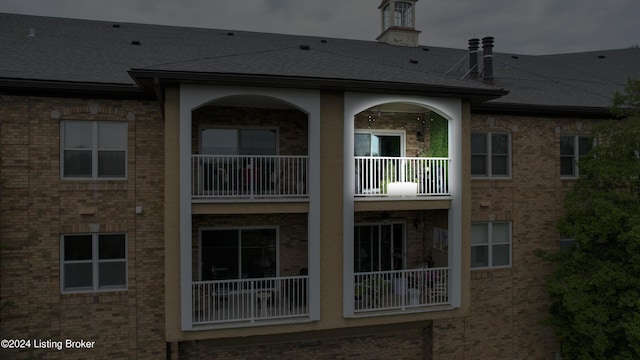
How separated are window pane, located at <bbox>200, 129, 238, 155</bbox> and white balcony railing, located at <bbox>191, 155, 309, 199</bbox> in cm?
36

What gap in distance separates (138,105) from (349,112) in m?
4.99

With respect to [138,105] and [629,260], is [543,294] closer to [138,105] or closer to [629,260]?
[629,260]

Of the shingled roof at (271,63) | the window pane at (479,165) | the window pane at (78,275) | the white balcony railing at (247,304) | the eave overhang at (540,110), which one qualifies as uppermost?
the shingled roof at (271,63)

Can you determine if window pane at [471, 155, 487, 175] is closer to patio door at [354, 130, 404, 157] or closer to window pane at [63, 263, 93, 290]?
patio door at [354, 130, 404, 157]

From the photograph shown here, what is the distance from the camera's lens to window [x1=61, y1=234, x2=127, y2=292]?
9.53 meters

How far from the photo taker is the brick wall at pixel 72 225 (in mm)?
9133

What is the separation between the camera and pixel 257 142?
10.7 m

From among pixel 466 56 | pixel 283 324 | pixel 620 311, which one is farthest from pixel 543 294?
pixel 466 56

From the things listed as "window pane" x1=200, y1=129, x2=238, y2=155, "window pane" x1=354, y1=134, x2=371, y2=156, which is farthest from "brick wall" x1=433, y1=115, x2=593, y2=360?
"window pane" x1=200, y1=129, x2=238, y2=155

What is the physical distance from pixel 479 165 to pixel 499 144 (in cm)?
86

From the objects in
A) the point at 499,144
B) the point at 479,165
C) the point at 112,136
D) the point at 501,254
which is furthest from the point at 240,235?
the point at 499,144

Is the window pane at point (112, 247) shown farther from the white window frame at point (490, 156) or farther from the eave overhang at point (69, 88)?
the white window frame at point (490, 156)

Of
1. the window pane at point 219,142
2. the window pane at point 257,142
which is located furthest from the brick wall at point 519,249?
the window pane at point 219,142

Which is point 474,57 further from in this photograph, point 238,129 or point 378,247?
point 238,129
